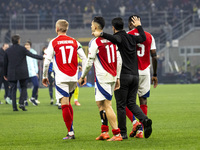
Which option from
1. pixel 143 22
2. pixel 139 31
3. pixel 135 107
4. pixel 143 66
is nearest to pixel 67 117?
pixel 135 107

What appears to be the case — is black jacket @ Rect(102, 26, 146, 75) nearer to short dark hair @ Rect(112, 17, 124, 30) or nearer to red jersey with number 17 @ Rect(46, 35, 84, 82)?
short dark hair @ Rect(112, 17, 124, 30)

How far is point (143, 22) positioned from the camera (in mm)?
39906

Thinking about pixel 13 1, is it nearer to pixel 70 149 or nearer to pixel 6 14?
pixel 6 14

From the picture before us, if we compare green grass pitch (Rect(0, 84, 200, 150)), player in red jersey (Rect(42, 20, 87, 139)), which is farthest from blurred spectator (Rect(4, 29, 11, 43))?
player in red jersey (Rect(42, 20, 87, 139))

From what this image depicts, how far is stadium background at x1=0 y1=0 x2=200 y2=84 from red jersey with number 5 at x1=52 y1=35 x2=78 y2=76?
2672 cm

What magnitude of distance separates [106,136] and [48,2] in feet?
125

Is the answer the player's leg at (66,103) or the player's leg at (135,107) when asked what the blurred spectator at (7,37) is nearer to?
the player's leg at (66,103)

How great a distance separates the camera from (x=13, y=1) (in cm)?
Answer: 4384

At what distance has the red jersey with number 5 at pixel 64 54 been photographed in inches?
316

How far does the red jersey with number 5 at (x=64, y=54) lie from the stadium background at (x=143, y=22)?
26724 millimetres

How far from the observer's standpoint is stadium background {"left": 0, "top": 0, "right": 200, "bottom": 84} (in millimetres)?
35375

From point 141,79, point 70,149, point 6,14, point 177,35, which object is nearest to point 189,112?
point 141,79

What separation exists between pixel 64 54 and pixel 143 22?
32.3 m

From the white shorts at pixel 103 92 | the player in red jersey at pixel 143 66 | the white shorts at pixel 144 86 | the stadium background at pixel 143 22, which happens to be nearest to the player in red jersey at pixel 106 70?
the white shorts at pixel 103 92
